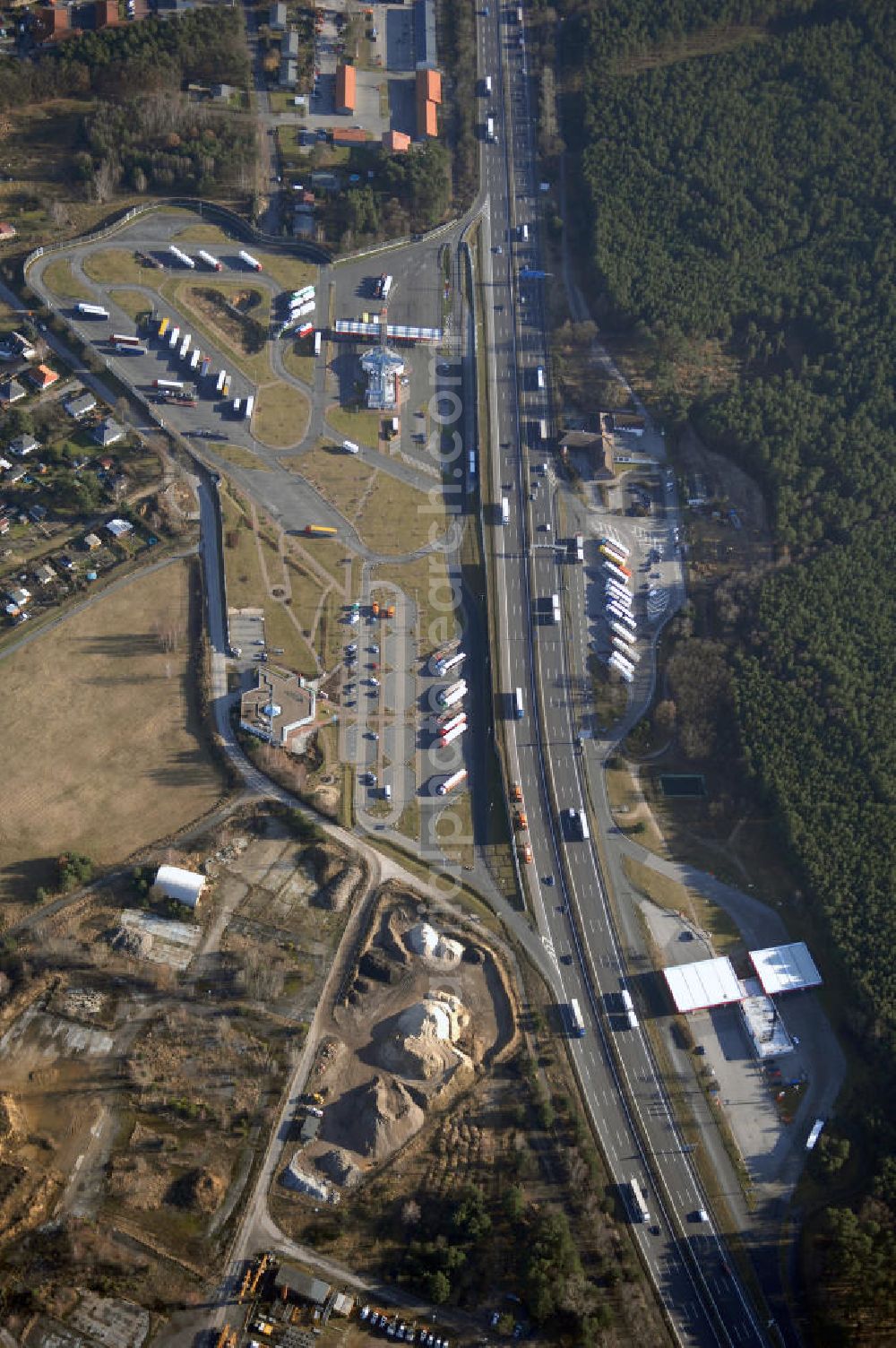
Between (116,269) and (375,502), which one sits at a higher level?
(116,269)

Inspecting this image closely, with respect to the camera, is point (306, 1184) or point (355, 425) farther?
point (355, 425)

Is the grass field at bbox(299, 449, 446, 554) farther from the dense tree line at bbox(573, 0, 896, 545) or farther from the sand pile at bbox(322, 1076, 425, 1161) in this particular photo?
the sand pile at bbox(322, 1076, 425, 1161)

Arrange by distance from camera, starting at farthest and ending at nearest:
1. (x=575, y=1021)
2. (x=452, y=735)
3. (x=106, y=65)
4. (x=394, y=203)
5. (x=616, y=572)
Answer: (x=106, y=65) → (x=394, y=203) → (x=616, y=572) → (x=452, y=735) → (x=575, y=1021)

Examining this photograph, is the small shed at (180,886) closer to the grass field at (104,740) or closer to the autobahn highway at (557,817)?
the grass field at (104,740)

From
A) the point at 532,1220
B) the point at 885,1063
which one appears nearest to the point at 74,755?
the point at 532,1220

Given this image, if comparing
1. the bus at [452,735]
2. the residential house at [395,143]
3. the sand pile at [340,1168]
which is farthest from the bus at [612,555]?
the sand pile at [340,1168]

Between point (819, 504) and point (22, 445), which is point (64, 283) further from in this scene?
point (819, 504)

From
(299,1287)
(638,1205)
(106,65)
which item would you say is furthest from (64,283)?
(638,1205)
